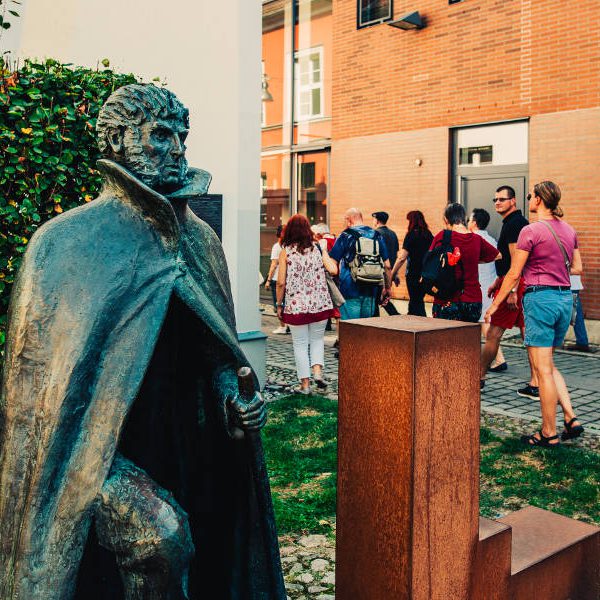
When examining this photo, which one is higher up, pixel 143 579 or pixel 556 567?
pixel 143 579

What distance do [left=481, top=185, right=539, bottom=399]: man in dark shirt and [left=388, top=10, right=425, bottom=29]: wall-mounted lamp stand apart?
7.16 m

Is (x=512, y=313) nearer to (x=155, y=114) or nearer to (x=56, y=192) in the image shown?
(x=56, y=192)

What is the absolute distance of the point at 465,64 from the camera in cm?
1391

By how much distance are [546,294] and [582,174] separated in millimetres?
6953

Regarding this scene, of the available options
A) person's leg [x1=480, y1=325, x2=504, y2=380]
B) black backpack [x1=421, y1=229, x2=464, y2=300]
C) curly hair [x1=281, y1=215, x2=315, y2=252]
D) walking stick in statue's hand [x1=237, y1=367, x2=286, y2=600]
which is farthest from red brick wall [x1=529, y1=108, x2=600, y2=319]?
walking stick in statue's hand [x1=237, y1=367, x2=286, y2=600]

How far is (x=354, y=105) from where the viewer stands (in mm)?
15922

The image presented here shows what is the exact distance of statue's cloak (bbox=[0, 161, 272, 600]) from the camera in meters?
1.78

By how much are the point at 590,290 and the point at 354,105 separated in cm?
655

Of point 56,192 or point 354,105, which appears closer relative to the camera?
point 56,192

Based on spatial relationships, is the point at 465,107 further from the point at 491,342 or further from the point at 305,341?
the point at 305,341

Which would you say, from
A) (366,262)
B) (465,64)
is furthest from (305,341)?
(465,64)

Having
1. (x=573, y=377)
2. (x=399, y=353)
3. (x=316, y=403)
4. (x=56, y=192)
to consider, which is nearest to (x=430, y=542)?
(x=399, y=353)

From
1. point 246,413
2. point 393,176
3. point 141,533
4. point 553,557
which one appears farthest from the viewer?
point 393,176

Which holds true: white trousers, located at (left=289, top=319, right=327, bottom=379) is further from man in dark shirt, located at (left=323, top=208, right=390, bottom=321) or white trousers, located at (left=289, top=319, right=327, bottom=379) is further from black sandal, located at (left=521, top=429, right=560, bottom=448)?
black sandal, located at (left=521, top=429, right=560, bottom=448)
